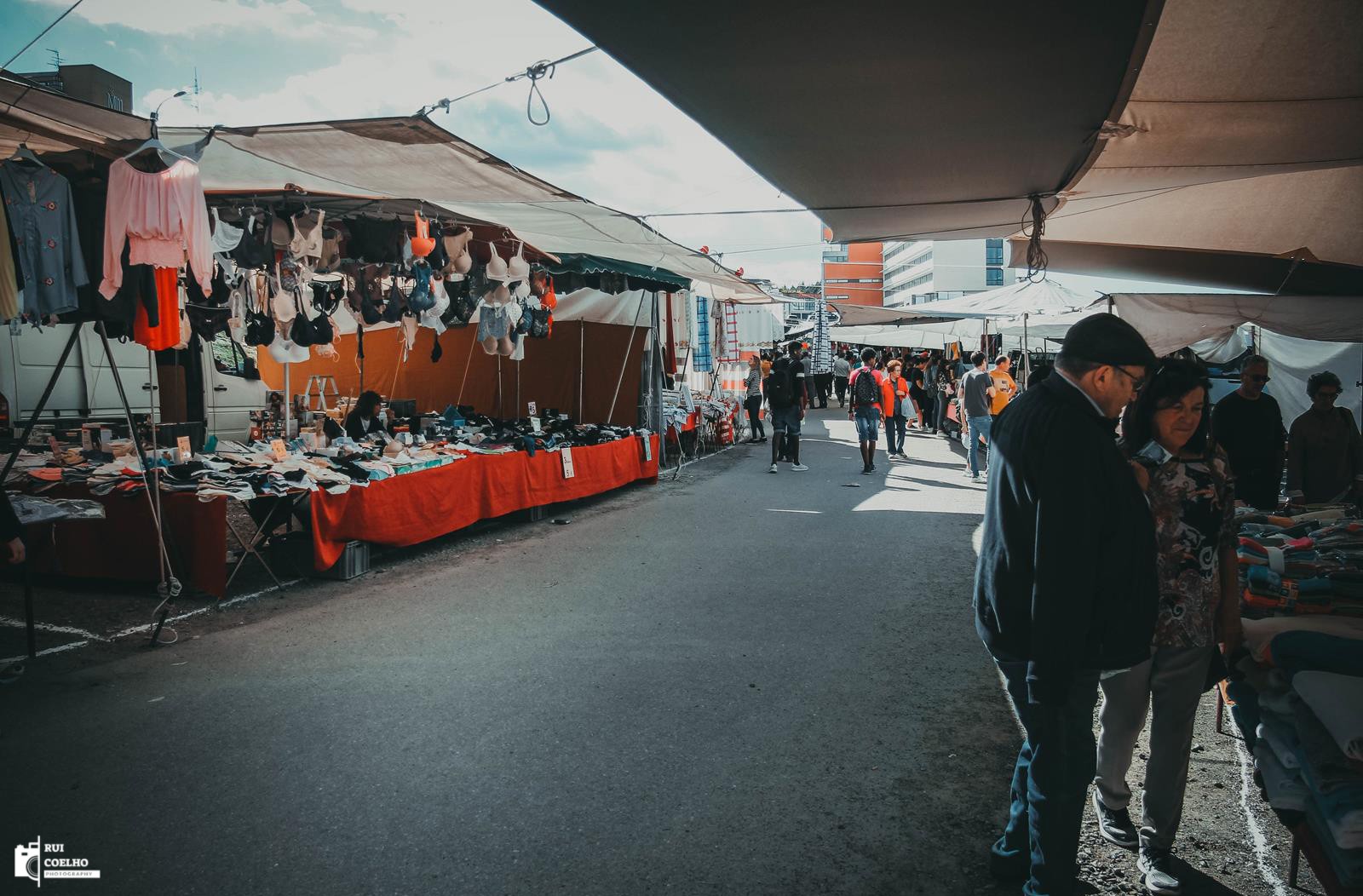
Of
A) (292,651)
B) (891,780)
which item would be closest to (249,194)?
(292,651)

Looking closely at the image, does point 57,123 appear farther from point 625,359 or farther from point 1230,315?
point 625,359

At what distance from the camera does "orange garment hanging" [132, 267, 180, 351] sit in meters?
5.12

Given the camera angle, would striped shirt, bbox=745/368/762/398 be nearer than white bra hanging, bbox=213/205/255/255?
No

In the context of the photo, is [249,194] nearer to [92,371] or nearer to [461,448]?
[461,448]

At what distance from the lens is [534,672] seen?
467cm

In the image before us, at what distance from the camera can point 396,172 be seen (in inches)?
229

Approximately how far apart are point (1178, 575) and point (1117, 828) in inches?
40.4

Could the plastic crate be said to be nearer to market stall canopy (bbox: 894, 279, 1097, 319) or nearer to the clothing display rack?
the clothing display rack

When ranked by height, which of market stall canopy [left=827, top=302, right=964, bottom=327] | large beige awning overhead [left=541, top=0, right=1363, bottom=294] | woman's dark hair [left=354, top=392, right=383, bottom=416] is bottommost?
woman's dark hair [left=354, top=392, right=383, bottom=416]

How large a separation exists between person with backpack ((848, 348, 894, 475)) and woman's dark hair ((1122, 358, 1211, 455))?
9.76m

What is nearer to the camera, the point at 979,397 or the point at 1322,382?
the point at 1322,382

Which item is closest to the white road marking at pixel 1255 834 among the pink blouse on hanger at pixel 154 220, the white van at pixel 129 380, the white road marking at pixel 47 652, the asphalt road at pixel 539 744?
the asphalt road at pixel 539 744

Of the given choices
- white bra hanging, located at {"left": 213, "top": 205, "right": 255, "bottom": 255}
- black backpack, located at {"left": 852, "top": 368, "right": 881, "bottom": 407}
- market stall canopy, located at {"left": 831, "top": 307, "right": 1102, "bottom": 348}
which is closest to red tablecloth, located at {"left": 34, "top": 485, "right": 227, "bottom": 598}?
white bra hanging, located at {"left": 213, "top": 205, "right": 255, "bottom": 255}

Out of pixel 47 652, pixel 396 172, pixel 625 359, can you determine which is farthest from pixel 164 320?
pixel 625 359
